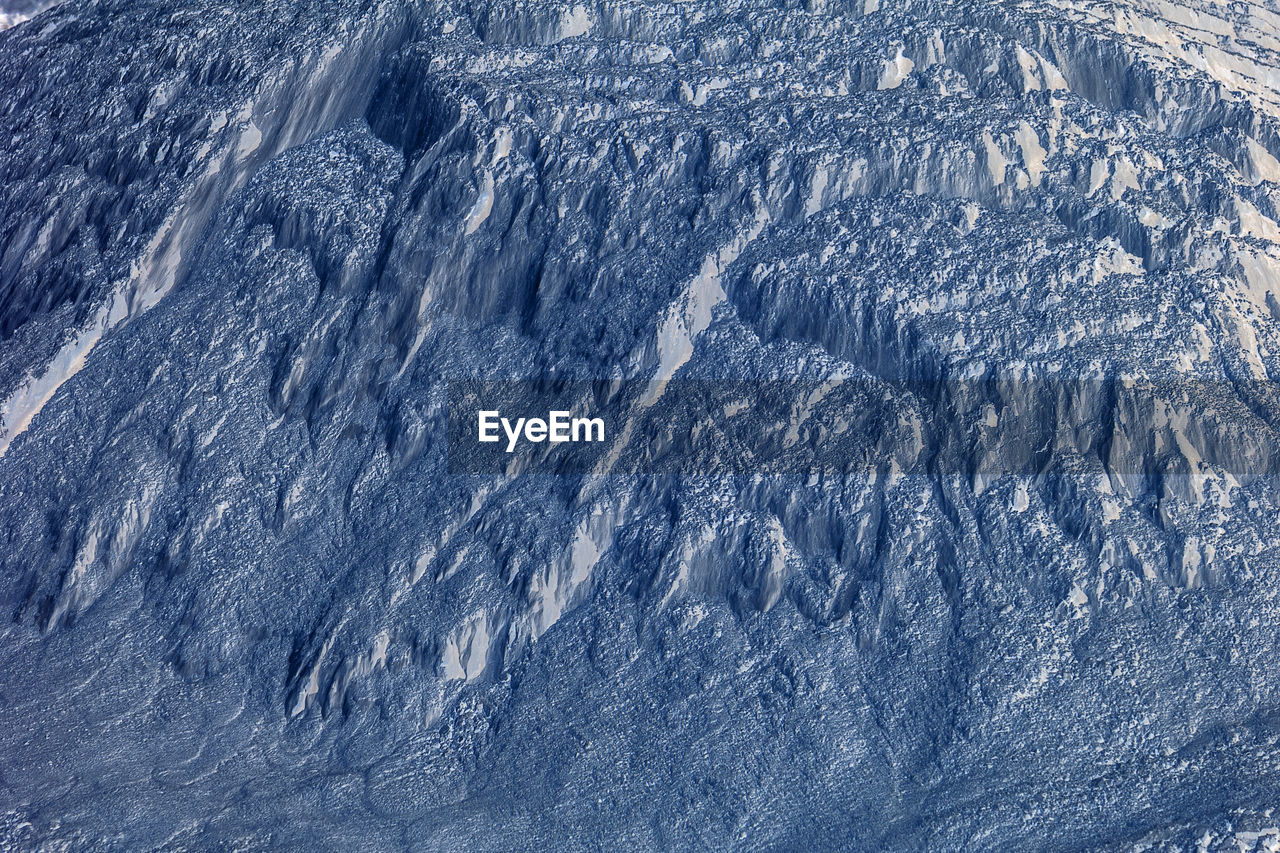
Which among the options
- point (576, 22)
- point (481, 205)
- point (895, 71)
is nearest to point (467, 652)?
point (481, 205)

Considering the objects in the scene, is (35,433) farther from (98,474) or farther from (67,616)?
(67,616)

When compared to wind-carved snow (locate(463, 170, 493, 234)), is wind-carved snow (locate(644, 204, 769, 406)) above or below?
below

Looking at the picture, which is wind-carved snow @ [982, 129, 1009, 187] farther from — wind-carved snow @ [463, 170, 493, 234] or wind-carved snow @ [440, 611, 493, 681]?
wind-carved snow @ [440, 611, 493, 681]

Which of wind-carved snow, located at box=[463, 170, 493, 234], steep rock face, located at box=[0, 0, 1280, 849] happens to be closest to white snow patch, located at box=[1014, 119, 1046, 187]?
steep rock face, located at box=[0, 0, 1280, 849]

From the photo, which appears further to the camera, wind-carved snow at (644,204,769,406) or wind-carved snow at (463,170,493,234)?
wind-carved snow at (463,170,493,234)

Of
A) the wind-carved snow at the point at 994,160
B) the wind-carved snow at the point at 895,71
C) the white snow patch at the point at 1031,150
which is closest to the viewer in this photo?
the wind-carved snow at the point at 994,160

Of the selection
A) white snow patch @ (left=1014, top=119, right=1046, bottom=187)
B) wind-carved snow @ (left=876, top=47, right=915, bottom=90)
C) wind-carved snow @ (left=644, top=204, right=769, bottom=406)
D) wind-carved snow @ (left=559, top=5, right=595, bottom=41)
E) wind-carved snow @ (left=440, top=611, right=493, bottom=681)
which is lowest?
wind-carved snow @ (left=440, top=611, right=493, bottom=681)

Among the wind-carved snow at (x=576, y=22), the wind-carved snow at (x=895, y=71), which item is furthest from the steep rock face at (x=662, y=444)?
the wind-carved snow at (x=895, y=71)

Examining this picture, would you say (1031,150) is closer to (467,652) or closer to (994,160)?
(994,160)

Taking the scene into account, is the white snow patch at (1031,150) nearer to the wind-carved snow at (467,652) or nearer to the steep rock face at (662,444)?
the steep rock face at (662,444)
